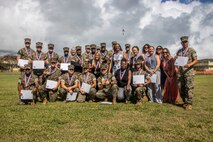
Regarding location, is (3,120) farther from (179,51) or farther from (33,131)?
(179,51)

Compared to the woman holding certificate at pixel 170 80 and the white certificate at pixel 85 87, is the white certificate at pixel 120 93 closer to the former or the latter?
the white certificate at pixel 85 87

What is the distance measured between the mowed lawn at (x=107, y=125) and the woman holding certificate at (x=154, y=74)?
73.1 inches

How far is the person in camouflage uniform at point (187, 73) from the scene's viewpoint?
8.66 m

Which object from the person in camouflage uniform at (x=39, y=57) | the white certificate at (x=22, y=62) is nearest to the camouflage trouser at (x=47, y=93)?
the person in camouflage uniform at (x=39, y=57)

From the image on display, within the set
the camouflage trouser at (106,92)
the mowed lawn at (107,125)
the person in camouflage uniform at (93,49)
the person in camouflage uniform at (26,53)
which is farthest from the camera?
the person in camouflage uniform at (93,49)

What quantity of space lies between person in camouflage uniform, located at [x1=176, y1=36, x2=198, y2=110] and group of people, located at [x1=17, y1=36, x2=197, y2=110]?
1.26 feet

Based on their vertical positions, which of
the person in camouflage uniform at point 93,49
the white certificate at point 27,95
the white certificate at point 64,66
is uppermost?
the person in camouflage uniform at point 93,49

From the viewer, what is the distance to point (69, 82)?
10711 millimetres

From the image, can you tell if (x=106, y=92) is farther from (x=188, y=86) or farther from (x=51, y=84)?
(x=188, y=86)

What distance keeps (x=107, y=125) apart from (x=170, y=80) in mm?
5291

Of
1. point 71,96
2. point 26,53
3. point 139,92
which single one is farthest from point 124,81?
point 26,53

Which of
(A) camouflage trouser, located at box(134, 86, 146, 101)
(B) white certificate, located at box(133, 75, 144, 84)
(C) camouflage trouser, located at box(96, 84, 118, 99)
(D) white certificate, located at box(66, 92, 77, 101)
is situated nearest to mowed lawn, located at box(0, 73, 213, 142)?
(A) camouflage trouser, located at box(134, 86, 146, 101)

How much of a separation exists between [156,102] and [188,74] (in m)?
2.03

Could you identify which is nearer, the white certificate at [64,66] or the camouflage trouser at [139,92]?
the camouflage trouser at [139,92]
